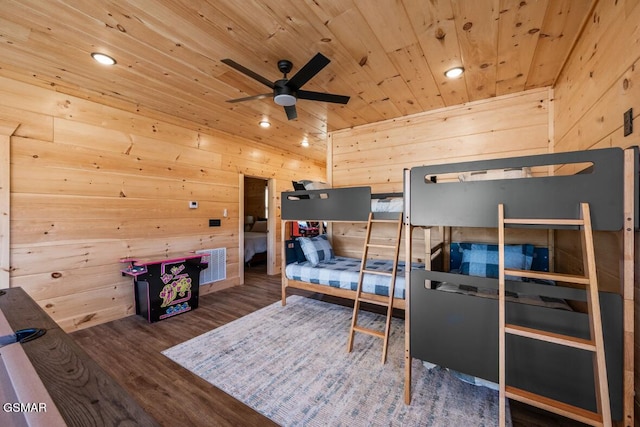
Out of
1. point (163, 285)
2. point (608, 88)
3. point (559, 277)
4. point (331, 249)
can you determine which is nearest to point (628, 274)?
point (559, 277)

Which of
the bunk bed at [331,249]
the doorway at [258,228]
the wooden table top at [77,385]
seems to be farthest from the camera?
the doorway at [258,228]

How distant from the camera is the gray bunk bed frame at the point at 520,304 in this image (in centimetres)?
124

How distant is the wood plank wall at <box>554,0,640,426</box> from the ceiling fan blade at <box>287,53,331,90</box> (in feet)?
5.33

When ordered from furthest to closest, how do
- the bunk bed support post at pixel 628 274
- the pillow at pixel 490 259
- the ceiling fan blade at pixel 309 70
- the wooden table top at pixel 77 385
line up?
the pillow at pixel 490 259 → the ceiling fan blade at pixel 309 70 → the bunk bed support post at pixel 628 274 → the wooden table top at pixel 77 385

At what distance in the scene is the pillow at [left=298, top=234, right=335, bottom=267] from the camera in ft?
11.9

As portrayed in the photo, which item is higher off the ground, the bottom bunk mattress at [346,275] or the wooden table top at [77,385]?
the wooden table top at [77,385]

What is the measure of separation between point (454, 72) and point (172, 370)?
3.65m

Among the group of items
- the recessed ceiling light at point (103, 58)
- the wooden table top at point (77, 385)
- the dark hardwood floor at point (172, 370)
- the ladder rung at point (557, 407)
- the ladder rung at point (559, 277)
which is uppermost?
the recessed ceiling light at point (103, 58)

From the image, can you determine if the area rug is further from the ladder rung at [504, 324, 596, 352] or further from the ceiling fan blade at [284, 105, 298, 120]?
the ceiling fan blade at [284, 105, 298, 120]

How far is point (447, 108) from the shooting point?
3361 mm

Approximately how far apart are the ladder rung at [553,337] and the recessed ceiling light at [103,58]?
3.50 meters

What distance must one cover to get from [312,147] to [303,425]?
4.60 m

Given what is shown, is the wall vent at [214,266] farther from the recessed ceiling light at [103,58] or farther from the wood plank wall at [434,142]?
the recessed ceiling light at [103,58]

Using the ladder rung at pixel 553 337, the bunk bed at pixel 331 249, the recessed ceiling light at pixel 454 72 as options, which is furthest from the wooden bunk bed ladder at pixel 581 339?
the recessed ceiling light at pixel 454 72
